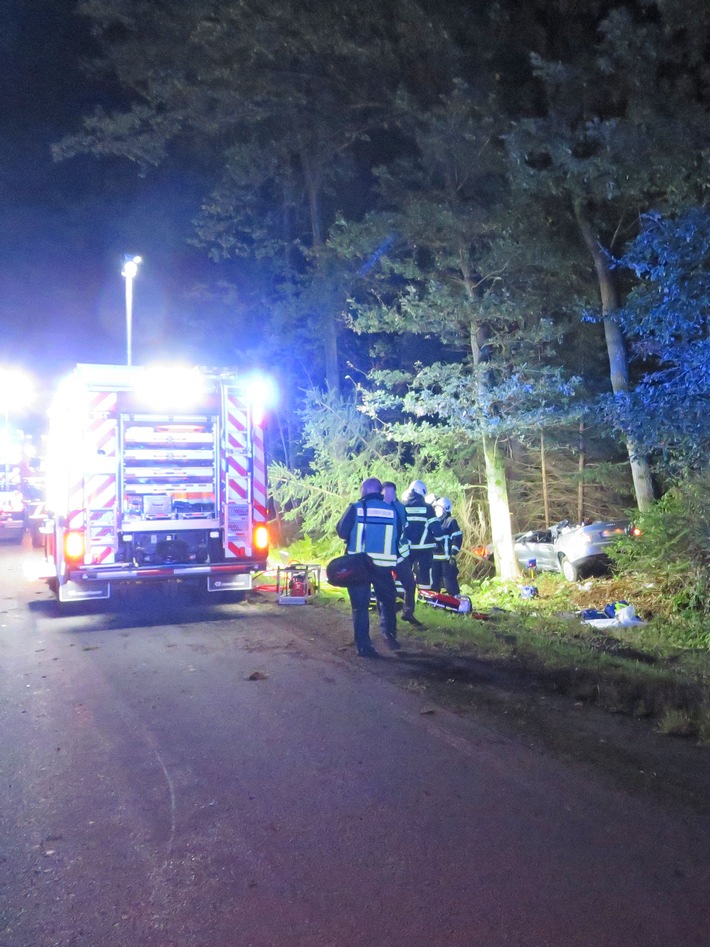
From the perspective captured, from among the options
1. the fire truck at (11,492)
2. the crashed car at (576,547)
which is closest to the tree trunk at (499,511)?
the crashed car at (576,547)

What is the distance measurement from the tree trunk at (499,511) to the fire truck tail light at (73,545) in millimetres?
7408

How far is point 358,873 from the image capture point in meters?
4.19

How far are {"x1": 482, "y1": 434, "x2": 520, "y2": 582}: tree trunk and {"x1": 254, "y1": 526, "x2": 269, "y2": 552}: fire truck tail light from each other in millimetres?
5066

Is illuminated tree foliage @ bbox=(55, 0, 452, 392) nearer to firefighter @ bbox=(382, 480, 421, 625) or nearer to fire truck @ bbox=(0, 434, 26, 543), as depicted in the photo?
firefighter @ bbox=(382, 480, 421, 625)

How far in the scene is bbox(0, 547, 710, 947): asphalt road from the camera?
148 inches

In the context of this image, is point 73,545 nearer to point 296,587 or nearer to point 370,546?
point 296,587

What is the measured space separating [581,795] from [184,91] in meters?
14.9

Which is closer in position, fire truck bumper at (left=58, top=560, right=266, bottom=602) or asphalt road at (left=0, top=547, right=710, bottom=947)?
asphalt road at (left=0, top=547, right=710, bottom=947)

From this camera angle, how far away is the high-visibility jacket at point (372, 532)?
929cm

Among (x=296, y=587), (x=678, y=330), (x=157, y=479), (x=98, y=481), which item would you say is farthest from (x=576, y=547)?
(x=98, y=481)

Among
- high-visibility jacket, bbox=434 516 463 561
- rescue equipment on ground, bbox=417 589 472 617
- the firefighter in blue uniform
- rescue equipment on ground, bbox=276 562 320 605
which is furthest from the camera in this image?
rescue equipment on ground, bbox=276 562 320 605

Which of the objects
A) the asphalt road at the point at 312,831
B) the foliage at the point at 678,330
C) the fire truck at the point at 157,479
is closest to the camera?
the asphalt road at the point at 312,831

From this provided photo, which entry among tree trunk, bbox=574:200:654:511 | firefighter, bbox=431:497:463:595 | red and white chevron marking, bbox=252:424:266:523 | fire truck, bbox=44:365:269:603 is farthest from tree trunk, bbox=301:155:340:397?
fire truck, bbox=44:365:269:603

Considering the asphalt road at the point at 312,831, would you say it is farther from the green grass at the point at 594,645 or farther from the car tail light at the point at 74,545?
the car tail light at the point at 74,545
